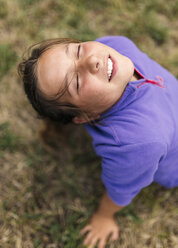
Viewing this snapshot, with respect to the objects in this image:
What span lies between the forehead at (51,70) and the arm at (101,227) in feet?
3.11

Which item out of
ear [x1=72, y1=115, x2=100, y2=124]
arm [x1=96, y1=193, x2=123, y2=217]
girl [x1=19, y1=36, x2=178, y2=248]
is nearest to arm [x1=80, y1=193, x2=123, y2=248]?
arm [x1=96, y1=193, x2=123, y2=217]

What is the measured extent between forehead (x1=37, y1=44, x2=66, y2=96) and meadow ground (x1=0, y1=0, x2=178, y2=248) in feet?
2.56

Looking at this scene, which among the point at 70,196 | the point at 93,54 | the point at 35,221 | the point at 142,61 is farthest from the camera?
the point at 70,196

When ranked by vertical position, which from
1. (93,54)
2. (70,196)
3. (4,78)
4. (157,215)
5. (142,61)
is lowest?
(157,215)

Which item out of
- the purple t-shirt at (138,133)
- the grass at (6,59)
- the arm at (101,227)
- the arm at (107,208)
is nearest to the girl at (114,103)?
the purple t-shirt at (138,133)

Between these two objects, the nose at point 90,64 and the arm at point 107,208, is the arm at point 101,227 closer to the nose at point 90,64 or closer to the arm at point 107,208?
the arm at point 107,208

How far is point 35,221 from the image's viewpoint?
2021 millimetres

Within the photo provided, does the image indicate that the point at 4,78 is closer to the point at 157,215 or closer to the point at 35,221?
the point at 35,221

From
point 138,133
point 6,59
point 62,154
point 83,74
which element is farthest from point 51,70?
point 6,59

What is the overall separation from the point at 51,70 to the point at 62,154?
1.04 meters

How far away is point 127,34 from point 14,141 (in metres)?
1.52

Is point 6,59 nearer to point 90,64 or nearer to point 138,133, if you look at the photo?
point 90,64

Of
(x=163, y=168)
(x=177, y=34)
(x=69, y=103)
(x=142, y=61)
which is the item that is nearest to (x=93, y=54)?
(x=69, y=103)

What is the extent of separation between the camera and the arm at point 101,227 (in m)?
1.97
